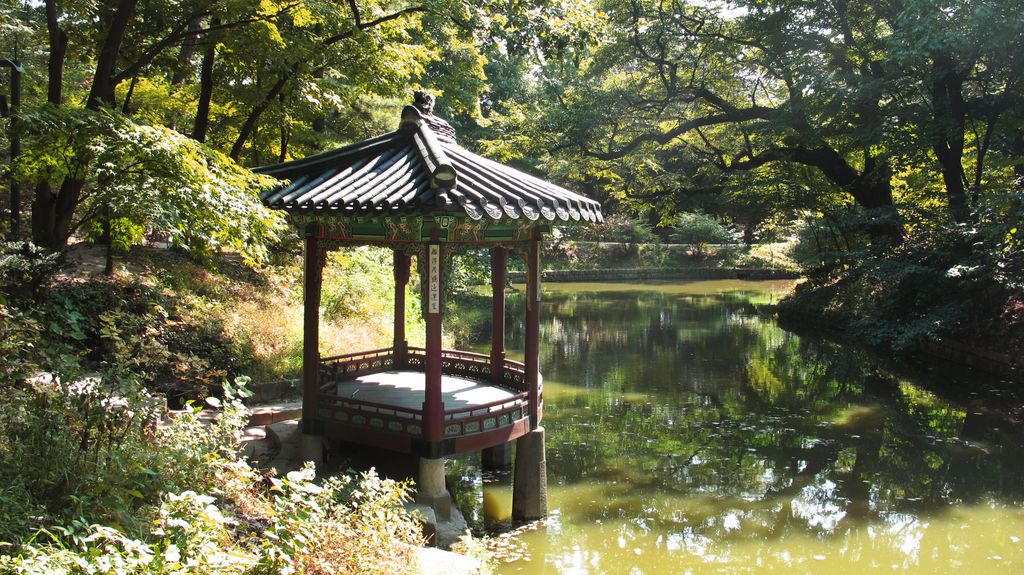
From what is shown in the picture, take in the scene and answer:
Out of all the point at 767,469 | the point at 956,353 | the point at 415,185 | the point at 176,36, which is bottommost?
the point at 767,469

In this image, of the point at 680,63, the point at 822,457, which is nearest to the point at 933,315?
the point at 822,457

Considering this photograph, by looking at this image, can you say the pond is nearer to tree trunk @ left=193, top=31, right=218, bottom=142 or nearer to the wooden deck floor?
the wooden deck floor

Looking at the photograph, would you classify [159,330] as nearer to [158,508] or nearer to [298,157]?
[158,508]

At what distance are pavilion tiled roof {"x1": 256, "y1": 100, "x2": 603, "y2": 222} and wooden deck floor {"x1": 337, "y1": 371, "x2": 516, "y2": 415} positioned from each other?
2.31m

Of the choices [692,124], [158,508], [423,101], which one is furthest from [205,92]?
[692,124]

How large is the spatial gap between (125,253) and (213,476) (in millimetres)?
8432

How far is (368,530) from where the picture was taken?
4.05 m

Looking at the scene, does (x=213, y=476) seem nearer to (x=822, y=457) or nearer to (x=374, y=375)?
(x=374, y=375)

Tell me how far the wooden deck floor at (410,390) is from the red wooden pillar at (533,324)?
355 mm

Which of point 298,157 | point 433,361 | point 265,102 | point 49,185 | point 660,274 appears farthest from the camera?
point 660,274

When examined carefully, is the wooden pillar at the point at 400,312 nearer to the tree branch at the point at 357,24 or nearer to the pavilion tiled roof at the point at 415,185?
the pavilion tiled roof at the point at 415,185

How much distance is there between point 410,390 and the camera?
8133 mm

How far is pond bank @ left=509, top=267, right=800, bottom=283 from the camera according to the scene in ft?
119

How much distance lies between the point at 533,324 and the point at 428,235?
5.34ft
